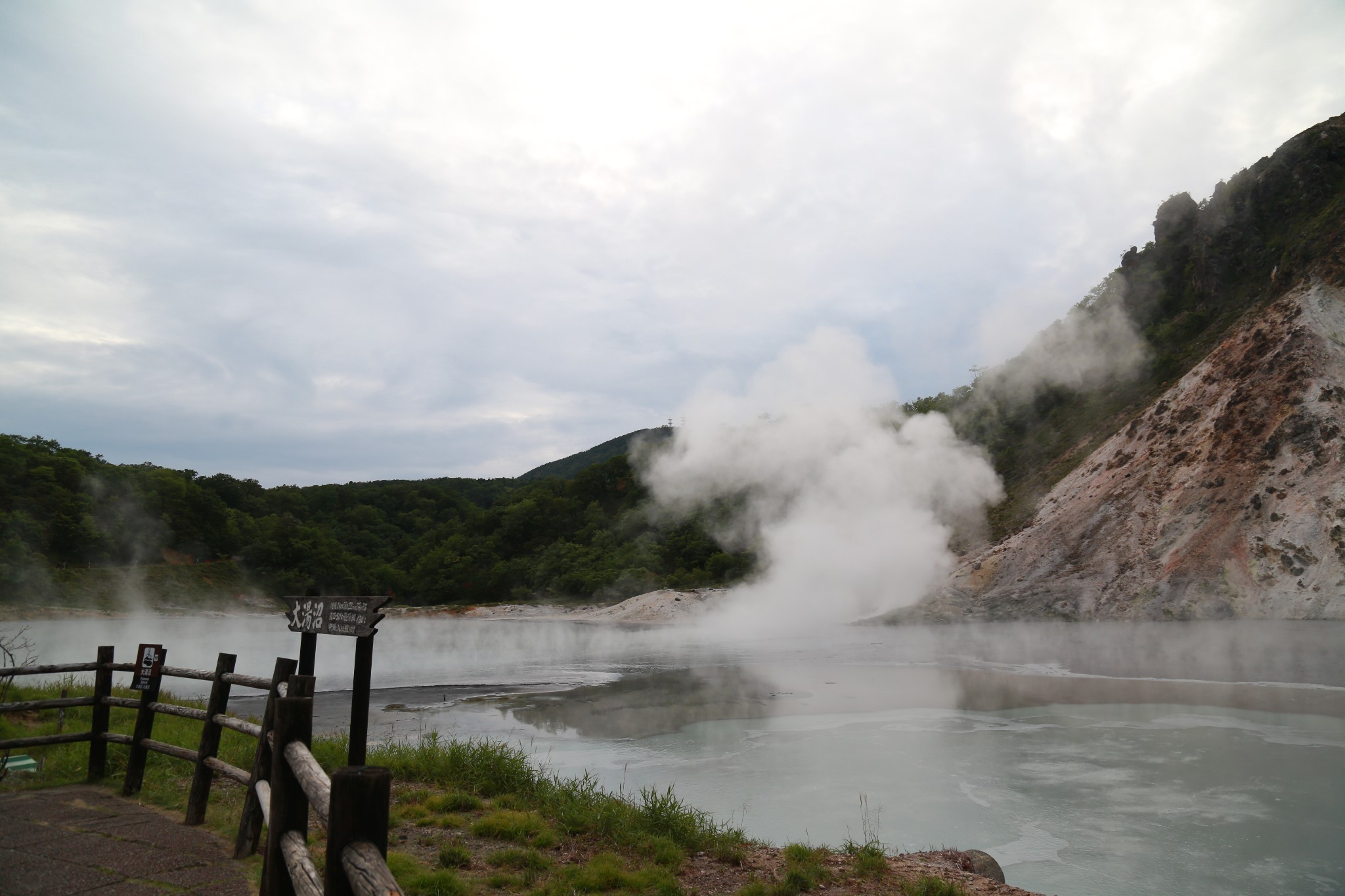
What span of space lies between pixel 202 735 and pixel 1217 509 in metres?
28.8

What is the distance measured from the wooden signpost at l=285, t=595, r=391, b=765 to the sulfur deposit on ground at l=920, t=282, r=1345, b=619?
25857 mm

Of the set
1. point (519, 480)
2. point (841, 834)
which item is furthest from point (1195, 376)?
point (519, 480)

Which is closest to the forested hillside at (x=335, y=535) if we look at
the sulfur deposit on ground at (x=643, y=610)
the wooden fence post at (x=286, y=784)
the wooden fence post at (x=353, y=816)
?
the sulfur deposit on ground at (x=643, y=610)

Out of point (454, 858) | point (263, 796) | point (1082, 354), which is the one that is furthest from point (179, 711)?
point (1082, 354)

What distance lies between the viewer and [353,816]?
2.70m

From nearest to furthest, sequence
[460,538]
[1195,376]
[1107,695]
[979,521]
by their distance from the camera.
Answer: [1107,695]
[1195,376]
[979,521]
[460,538]

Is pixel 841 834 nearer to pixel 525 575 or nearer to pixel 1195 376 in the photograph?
pixel 1195 376

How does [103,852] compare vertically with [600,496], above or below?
below

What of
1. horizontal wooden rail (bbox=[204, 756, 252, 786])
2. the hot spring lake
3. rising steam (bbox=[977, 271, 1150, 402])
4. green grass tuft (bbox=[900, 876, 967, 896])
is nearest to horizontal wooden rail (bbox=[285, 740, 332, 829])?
horizontal wooden rail (bbox=[204, 756, 252, 786])

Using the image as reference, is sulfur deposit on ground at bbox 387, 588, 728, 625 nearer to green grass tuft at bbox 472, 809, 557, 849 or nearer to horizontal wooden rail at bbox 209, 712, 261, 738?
green grass tuft at bbox 472, 809, 557, 849

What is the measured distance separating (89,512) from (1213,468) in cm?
6418

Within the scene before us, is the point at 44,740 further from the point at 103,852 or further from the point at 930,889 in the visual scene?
the point at 930,889

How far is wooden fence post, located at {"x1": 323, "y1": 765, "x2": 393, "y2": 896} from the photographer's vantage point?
2.64 metres

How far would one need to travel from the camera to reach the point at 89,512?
1998 inches
